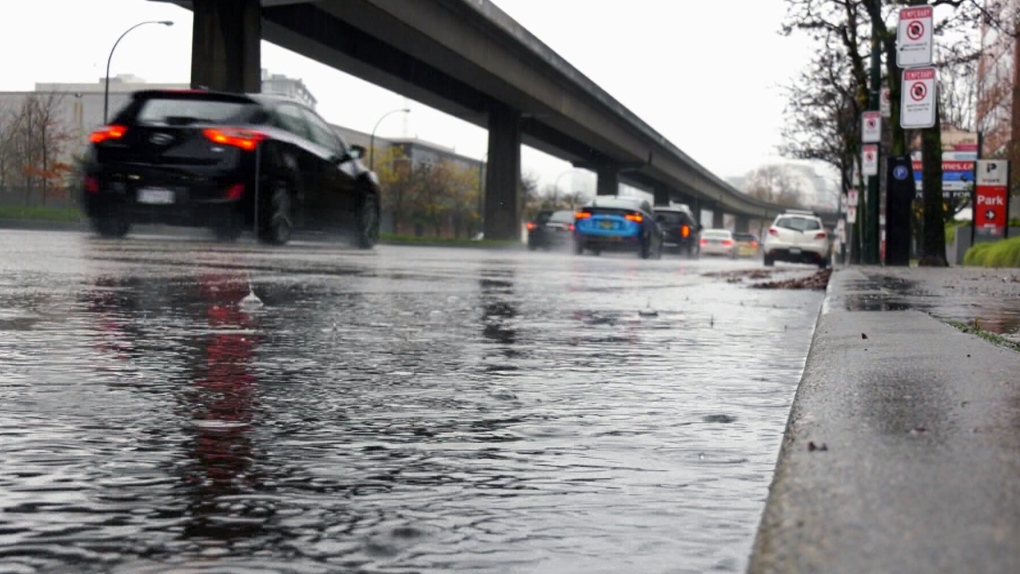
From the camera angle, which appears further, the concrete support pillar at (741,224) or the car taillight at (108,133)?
the concrete support pillar at (741,224)

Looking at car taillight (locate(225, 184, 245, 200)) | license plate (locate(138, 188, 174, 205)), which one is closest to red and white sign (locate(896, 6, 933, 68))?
car taillight (locate(225, 184, 245, 200))

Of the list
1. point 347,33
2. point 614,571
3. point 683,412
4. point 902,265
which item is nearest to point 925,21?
point 902,265

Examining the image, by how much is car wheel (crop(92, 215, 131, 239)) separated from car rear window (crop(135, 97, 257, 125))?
3.61ft

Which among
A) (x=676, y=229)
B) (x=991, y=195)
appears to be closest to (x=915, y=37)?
(x=991, y=195)

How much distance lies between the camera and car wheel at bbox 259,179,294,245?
13.1 m

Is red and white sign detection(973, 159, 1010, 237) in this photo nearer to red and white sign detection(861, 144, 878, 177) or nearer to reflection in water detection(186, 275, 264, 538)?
red and white sign detection(861, 144, 878, 177)

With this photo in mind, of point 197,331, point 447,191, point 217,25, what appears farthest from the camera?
point 447,191

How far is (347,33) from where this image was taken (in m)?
42.8

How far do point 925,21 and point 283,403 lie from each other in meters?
15.0

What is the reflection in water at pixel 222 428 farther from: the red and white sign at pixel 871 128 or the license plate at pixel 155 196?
the red and white sign at pixel 871 128

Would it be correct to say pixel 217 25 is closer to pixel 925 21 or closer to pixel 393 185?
pixel 925 21

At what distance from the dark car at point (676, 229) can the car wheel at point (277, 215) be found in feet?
99.9

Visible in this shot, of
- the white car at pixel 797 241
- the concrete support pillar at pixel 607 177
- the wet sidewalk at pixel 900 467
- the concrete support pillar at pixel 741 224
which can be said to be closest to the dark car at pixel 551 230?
the white car at pixel 797 241

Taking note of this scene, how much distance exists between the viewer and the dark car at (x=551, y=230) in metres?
38.3
